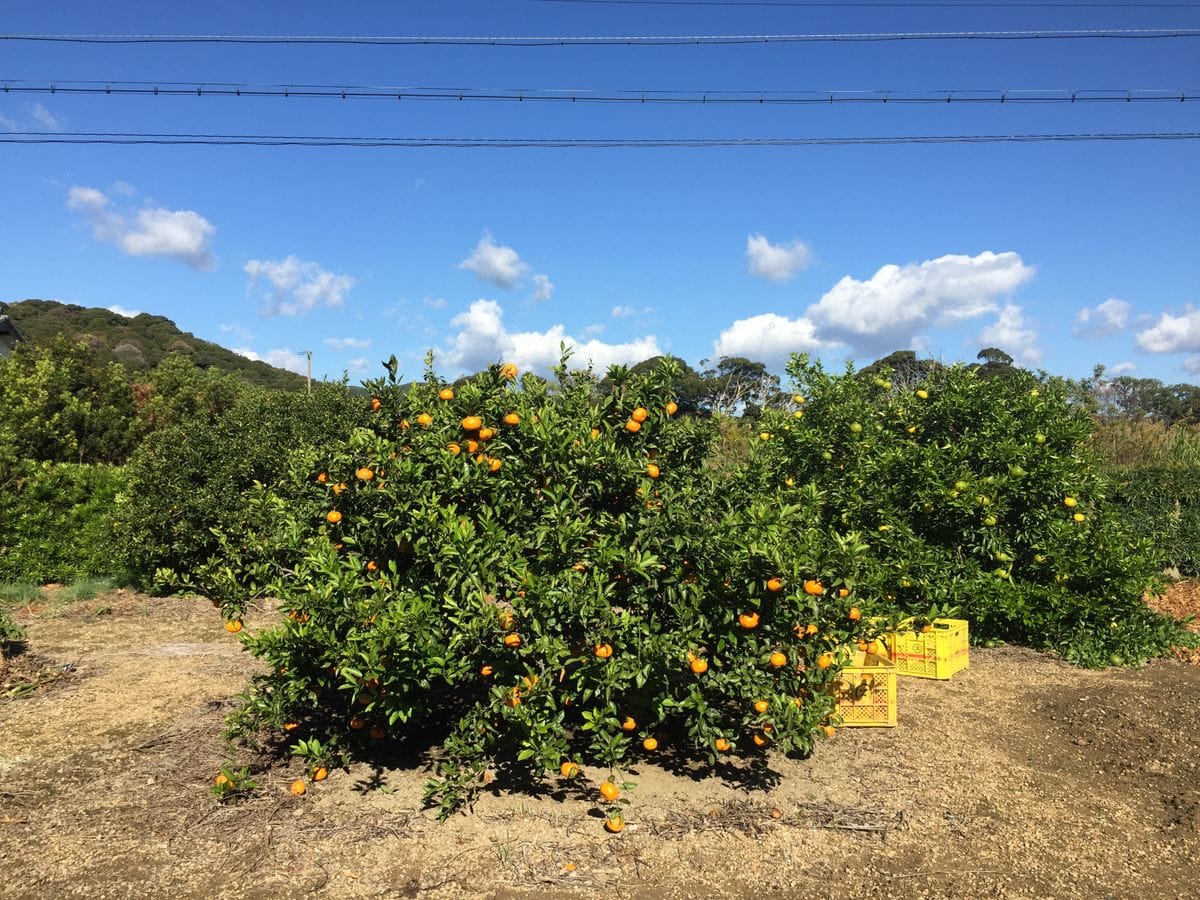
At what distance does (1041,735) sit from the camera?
4867 millimetres

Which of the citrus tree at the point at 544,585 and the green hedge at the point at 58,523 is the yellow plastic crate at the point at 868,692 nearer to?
the citrus tree at the point at 544,585

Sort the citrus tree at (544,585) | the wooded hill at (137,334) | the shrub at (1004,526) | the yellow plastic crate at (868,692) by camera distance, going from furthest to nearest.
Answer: the wooded hill at (137,334) < the shrub at (1004,526) < the yellow plastic crate at (868,692) < the citrus tree at (544,585)

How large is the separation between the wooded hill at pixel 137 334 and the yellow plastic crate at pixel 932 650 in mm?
39341

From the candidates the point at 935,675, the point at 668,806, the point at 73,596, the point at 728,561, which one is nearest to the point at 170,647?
the point at 73,596

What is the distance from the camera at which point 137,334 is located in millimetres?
46000

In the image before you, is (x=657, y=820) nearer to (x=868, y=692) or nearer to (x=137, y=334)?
(x=868, y=692)

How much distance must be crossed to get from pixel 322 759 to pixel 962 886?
112 inches

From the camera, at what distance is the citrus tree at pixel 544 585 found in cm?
343

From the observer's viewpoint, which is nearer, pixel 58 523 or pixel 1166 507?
pixel 58 523

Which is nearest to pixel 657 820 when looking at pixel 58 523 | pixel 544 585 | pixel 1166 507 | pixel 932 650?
pixel 544 585

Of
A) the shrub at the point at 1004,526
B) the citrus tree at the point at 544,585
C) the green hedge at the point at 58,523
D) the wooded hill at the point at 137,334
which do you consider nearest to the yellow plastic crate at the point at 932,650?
the shrub at the point at 1004,526

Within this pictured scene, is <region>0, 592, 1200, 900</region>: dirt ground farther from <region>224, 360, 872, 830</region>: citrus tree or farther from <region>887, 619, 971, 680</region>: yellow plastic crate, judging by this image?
<region>887, 619, 971, 680</region>: yellow plastic crate

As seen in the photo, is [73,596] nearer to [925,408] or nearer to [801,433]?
[801,433]

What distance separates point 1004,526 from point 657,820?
4504mm
